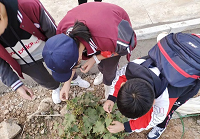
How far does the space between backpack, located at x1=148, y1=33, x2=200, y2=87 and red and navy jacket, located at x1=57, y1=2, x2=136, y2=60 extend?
0.95 feet

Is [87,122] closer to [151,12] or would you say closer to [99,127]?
[99,127]

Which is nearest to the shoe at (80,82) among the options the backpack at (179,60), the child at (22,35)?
the child at (22,35)

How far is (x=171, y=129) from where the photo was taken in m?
2.07

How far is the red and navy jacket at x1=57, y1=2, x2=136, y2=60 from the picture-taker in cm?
126

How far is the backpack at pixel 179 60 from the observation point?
→ 1224mm

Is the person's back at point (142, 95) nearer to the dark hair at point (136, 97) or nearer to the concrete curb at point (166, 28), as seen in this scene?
the dark hair at point (136, 97)

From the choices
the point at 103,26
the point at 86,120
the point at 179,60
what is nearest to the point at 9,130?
the point at 86,120

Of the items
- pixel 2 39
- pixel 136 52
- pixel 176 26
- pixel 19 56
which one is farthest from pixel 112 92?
pixel 176 26

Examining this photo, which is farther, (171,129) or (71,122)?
(171,129)

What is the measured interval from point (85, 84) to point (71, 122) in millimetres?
787

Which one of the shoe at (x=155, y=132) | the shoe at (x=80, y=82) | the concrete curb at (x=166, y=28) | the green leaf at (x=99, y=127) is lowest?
the shoe at (x=155, y=132)

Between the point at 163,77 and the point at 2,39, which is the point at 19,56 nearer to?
the point at 2,39

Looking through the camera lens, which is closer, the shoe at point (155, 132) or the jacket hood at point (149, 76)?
the jacket hood at point (149, 76)

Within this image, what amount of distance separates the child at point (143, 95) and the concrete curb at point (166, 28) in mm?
1475
